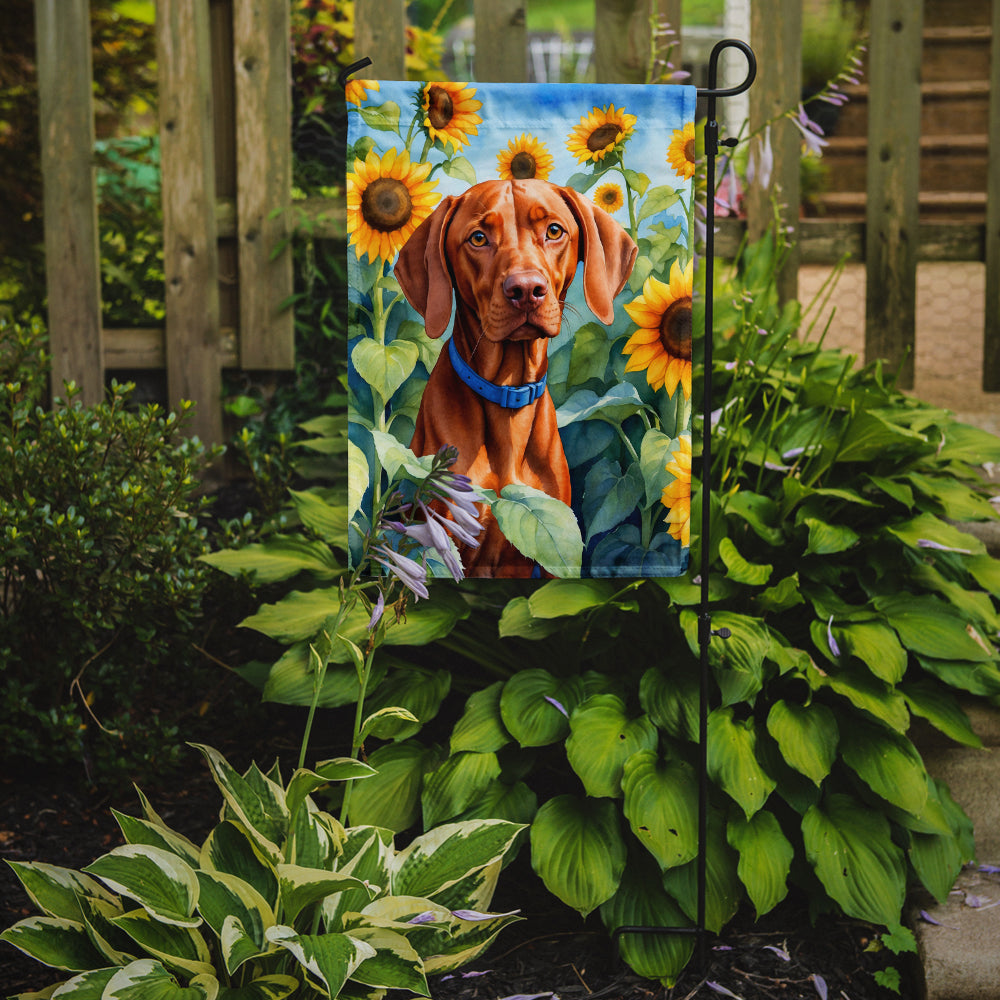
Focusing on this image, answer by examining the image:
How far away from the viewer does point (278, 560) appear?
2373mm

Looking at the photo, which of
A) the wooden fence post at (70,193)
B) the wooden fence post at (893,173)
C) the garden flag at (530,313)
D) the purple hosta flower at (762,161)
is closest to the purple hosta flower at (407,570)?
the garden flag at (530,313)

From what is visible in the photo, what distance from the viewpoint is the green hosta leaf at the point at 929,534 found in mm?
2168

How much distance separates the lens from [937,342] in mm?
5285

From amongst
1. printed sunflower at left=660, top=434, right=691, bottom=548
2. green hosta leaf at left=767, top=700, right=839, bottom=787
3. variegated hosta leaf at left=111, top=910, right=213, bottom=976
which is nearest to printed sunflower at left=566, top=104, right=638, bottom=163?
printed sunflower at left=660, top=434, right=691, bottom=548

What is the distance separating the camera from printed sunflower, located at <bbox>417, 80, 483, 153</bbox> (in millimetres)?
1776

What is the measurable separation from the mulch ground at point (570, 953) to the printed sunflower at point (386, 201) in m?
1.34

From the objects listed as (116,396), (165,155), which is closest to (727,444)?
(116,396)

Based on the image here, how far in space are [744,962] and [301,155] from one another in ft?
9.52

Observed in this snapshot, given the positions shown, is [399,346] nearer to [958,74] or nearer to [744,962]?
[744,962]

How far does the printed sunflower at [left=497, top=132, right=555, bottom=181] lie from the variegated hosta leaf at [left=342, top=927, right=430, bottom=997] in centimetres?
130

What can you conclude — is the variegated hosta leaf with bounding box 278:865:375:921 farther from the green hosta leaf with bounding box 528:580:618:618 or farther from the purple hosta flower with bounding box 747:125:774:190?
the purple hosta flower with bounding box 747:125:774:190

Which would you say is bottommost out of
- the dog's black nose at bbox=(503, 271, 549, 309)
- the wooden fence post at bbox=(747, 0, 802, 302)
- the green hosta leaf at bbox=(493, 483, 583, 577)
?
the green hosta leaf at bbox=(493, 483, 583, 577)

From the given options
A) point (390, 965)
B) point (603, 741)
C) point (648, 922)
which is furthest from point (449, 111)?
point (648, 922)

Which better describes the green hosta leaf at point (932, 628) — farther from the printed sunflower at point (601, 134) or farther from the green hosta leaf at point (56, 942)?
the green hosta leaf at point (56, 942)
